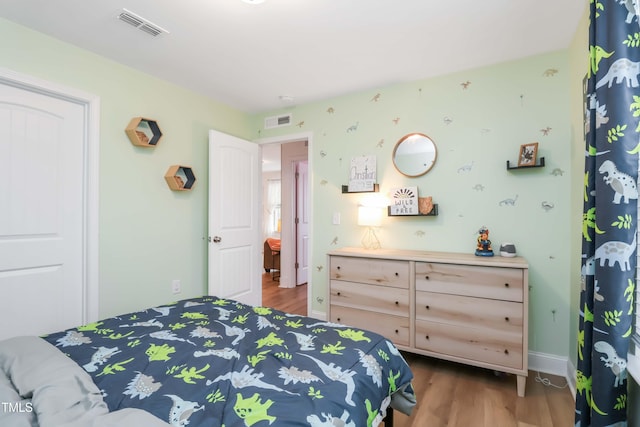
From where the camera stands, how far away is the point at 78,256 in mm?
2312

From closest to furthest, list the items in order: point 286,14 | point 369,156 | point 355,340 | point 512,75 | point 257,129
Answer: point 355,340
point 286,14
point 512,75
point 369,156
point 257,129

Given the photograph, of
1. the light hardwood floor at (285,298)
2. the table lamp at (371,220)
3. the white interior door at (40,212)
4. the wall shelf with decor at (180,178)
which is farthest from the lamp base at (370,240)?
the white interior door at (40,212)

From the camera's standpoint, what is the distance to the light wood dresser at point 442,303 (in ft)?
6.60

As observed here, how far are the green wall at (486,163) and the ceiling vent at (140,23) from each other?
1697 mm

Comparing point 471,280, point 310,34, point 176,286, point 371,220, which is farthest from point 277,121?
point 471,280

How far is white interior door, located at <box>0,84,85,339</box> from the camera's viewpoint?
1989mm

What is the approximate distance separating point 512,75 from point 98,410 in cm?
313

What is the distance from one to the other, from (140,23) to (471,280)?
282 cm

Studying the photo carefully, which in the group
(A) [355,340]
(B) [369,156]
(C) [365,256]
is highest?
(B) [369,156]

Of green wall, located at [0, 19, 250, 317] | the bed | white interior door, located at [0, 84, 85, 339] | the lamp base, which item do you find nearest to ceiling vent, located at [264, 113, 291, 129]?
green wall, located at [0, 19, 250, 317]

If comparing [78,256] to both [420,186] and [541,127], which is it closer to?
[420,186]

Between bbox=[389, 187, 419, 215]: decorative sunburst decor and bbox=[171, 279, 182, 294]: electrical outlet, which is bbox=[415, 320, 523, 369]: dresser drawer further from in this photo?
bbox=[171, 279, 182, 294]: electrical outlet

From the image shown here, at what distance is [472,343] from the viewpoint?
6.99 ft

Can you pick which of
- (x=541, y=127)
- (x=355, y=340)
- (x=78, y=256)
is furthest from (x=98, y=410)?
(x=541, y=127)
